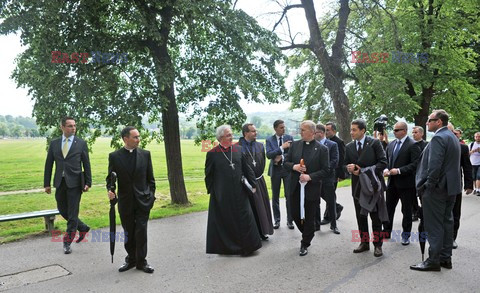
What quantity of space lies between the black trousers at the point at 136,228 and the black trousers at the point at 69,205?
1.38m

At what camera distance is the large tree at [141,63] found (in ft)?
28.4

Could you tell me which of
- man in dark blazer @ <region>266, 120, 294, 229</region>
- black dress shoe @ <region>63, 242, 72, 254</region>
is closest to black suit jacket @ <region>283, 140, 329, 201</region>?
man in dark blazer @ <region>266, 120, 294, 229</region>

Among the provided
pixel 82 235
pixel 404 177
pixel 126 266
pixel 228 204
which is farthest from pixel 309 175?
pixel 82 235

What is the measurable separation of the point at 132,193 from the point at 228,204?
149cm

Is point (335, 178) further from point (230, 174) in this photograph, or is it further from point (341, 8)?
point (341, 8)

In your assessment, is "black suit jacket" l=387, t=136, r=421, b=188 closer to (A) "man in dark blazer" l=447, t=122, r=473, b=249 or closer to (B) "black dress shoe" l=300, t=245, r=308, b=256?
(A) "man in dark blazer" l=447, t=122, r=473, b=249

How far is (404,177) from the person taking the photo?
683 centimetres

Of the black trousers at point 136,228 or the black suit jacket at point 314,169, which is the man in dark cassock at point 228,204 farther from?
the black trousers at point 136,228

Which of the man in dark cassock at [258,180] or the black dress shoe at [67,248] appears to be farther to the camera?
the man in dark cassock at [258,180]

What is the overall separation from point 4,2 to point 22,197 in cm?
995

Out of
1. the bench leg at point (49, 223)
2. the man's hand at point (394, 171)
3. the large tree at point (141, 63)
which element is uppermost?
the large tree at point (141, 63)

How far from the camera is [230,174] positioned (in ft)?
20.1
